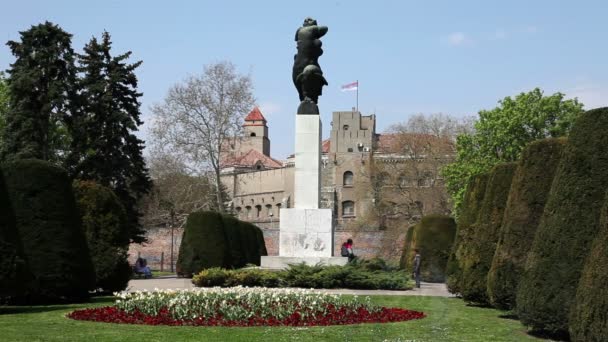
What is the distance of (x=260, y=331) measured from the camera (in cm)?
1222

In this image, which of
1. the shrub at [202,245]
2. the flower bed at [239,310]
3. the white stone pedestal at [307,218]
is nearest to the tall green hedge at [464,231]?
the white stone pedestal at [307,218]

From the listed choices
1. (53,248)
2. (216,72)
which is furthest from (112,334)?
(216,72)

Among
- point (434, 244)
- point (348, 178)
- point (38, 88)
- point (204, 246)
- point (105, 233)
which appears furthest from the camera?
point (348, 178)

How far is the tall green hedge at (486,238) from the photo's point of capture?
18.1 metres

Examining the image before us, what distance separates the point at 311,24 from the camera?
84.1ft

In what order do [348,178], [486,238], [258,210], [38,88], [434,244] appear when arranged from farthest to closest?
[258,210] → [348,178] → [38,88] → [434,244] → [486,238]

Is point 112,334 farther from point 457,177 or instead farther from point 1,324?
point 457,177

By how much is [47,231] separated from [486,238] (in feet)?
30.8

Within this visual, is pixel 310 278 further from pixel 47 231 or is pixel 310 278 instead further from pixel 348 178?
pixel 348 178

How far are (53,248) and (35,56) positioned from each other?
20288 millimetres

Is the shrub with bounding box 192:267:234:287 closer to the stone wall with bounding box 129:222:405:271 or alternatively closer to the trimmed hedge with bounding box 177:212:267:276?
the trimmed hedge with bounding box 177:212:267:276

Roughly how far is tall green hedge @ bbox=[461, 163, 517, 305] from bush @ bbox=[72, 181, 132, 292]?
27.3 feet

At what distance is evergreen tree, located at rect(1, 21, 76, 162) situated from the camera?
35.6m

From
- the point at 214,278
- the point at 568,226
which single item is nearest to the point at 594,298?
the point at 568,226
